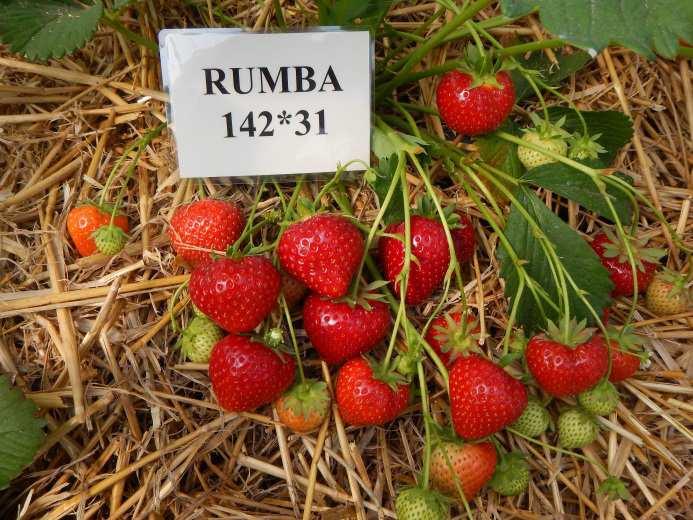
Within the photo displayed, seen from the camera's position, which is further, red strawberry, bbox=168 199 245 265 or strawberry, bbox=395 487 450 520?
red strawberry, bbox=168 199 245 265

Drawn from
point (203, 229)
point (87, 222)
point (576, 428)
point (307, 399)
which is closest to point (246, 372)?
point (307, 399)

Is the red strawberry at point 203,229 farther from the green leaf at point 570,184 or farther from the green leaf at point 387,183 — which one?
the green leaf at point 570,184

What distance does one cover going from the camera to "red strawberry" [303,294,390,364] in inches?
30.1

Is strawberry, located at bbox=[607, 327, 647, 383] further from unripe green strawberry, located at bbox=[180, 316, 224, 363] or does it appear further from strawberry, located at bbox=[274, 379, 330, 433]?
unripe green strawberry, located at bbox=[180, 316, 224, 363]

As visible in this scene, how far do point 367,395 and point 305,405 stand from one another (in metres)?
0.08

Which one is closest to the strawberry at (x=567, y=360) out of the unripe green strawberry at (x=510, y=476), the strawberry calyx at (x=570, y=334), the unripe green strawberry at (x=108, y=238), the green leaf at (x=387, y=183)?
the strawberry calyx at (x=570, y=334)

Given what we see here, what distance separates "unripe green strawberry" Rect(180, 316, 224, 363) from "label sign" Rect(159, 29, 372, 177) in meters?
0.21

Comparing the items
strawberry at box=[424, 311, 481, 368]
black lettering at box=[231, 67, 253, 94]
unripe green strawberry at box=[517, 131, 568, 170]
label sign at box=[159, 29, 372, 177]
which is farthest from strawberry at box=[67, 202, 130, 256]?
unripe green strawberry at box=[517, 131, 568, 170]

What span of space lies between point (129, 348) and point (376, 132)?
460mm

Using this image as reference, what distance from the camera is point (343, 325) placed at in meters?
0.76

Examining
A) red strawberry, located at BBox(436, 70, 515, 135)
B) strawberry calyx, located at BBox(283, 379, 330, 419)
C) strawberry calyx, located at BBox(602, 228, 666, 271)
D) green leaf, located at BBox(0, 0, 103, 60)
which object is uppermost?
green leaf, located at BBox(0, 0, 103, 60)

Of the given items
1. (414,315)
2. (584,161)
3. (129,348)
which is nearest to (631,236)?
(584,161)

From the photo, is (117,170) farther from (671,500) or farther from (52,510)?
(671,500)

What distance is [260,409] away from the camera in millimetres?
845
